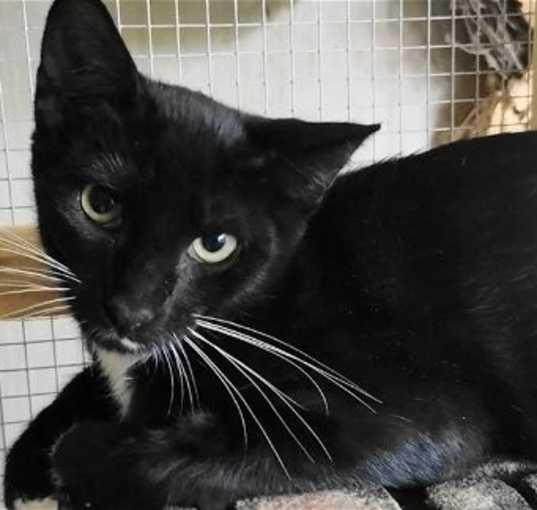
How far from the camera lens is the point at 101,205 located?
781 mm

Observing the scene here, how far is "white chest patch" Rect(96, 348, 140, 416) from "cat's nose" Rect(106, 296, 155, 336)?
4.4 inches

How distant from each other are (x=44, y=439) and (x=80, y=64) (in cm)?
40

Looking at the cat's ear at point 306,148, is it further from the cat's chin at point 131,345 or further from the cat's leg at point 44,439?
the cat's leg at point 44,439

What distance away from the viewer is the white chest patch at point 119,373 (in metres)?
0.87

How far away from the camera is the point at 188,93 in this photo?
888 millimetres

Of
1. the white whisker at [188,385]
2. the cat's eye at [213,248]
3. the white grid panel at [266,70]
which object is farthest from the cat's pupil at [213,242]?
the white grid panel at [266,70]

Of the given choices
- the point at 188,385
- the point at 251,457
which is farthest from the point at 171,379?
the point at 251,457

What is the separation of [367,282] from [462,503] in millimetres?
234

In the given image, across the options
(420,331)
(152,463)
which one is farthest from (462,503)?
(152,463)

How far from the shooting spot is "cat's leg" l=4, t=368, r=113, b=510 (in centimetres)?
87

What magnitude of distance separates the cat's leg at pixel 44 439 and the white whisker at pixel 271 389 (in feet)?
0.69

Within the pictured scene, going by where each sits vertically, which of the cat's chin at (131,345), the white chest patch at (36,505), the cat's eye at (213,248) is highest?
the cat's eye at (213,248)

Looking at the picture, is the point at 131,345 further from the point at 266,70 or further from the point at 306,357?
the point at 266,70

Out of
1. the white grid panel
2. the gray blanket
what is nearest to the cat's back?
the gray blanket
